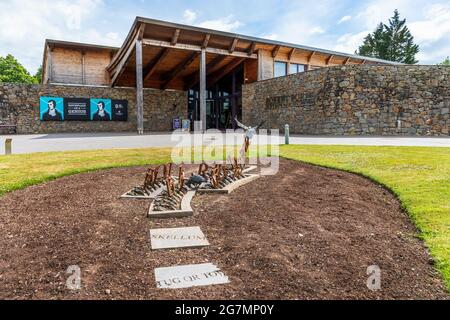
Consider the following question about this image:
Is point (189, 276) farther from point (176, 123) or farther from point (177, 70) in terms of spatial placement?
point (176, 123)

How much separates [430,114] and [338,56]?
1155 centimetres

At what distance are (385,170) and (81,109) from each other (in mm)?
23298

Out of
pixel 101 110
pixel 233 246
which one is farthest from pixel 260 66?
pixel 233 246

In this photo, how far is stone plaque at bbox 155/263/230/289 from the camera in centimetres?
255

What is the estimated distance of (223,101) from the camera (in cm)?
2977

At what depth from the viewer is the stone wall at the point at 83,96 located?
22594 mm

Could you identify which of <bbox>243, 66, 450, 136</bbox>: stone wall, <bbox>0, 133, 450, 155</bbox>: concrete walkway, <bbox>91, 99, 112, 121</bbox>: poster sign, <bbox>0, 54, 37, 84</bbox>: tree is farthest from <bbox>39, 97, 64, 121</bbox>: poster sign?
<bbox>0, 54, 37, 84</bbox>: tree

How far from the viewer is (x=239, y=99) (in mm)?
27250

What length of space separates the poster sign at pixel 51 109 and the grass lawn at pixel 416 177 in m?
20.0

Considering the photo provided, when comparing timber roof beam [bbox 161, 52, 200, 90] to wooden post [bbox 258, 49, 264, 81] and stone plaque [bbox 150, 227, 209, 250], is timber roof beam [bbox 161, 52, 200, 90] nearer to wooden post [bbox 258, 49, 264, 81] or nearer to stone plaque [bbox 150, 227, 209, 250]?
wooden post [bbox 258, 49, 264, 81]

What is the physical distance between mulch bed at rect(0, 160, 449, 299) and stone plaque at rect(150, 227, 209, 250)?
0.31 ft

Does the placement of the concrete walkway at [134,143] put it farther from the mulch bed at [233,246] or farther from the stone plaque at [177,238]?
the stone plaque at [177,238]

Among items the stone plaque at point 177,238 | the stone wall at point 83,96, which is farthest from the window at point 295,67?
the stone plaque at point 177,238
